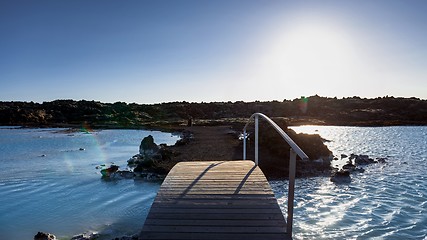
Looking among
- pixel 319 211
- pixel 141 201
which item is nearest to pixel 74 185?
pixel 141 201

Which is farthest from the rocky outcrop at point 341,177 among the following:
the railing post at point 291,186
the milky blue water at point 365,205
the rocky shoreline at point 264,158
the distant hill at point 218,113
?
the distant hill at point 218,113

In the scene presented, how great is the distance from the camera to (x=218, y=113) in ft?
255

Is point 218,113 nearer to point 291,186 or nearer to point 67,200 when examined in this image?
point 67,200

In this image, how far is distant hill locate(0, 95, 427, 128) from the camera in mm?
58062

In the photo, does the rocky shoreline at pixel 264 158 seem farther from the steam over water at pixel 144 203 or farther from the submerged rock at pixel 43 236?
the submerged rock at pixel 43 236

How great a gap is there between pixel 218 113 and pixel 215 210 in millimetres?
72497

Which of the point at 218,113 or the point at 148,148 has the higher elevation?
the point at 218,113

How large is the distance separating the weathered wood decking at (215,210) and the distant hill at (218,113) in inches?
1868

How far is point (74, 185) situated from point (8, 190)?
2627mm

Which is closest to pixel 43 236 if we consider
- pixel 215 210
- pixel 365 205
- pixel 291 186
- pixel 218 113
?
pixel 215 210

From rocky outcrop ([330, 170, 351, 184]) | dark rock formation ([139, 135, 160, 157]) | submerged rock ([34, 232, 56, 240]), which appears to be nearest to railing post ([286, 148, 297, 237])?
submerged rock ([34, 232, 56, 240])

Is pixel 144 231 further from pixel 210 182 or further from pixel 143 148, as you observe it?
pixel 143 148

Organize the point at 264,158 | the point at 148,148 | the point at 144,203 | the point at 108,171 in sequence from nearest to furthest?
the point at 144,203 < the point at 108,171 < the point at 264,158 < the point at 148,148

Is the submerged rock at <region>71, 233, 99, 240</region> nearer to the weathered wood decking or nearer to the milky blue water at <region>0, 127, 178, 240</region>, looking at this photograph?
the milky blue water at <region>0, 127, 178, 240</region>
